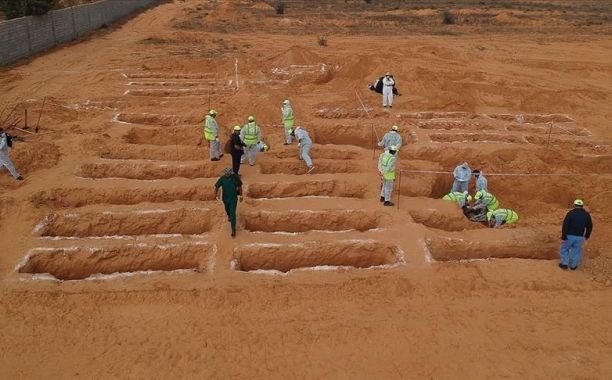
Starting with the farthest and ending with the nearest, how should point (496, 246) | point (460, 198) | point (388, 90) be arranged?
point (388, 90)
point (460, 198)
point (496, 246)

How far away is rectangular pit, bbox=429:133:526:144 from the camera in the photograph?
48.2 feet

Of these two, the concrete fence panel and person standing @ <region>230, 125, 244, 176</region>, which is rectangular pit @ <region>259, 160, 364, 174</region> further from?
the concrete fence panel

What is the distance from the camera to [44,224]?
982cm

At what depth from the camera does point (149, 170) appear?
12.2m

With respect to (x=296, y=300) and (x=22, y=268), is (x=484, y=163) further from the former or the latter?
(x=22, y=268)

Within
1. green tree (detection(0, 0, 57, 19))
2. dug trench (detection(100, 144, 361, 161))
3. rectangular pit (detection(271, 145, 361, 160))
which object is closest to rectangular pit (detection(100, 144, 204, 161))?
dug trench (detection(100, 144, 361, 161))

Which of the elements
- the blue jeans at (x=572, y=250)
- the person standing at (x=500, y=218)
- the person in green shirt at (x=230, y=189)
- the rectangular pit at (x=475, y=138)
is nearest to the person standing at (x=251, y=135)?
the person in green shirt at (x=230, y=189)

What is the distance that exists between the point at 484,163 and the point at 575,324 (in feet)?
21.9

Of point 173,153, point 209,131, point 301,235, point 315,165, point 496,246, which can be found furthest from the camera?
point 173,153

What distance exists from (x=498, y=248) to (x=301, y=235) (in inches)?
157

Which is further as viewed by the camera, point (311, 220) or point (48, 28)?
point (48, 28)

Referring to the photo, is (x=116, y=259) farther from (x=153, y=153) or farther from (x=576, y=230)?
(x=576, y=230)

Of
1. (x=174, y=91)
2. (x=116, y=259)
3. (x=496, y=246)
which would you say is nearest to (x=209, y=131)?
(x=116, y=259)

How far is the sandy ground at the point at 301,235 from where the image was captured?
7.01 meters
